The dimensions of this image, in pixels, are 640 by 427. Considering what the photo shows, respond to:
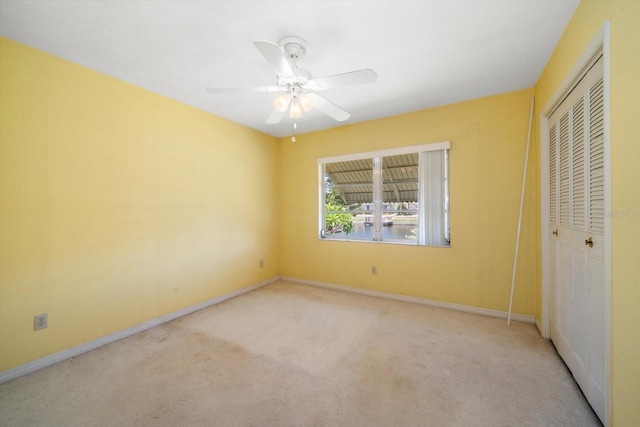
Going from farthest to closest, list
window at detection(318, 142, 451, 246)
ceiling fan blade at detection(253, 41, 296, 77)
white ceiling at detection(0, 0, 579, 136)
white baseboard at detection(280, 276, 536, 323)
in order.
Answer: window at detection(318, 142, 451, 246), white baseboard at detection(280, 276, 536, 323), white ceiling at detection(0, 0, 579, 136), ceiling fan blade at detection(253, 41, 296, 77)

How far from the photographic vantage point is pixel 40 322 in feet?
6.79

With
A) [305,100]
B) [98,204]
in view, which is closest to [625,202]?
[305,100]

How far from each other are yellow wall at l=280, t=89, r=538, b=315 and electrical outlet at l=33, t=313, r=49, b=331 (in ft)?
10.5

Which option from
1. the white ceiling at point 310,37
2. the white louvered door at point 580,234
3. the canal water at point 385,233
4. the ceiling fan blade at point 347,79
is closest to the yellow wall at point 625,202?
the white louvered door at point 580,234

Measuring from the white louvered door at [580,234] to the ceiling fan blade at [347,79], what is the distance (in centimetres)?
131

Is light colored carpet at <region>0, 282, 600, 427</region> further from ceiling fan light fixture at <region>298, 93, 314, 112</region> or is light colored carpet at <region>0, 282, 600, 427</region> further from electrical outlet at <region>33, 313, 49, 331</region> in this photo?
ceiling fan light fixture at <region>298, 93, 314, 112</region>

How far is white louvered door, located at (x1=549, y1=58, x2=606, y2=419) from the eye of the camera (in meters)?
1.49

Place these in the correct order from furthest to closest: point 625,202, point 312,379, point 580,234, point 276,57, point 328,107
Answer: point 328,107, point 312,379, point 580,234, point 276,57, point 625,202

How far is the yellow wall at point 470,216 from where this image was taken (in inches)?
111

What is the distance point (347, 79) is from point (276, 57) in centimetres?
50

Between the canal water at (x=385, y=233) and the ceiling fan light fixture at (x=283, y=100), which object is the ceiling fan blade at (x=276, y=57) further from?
the canal water at (x=385, y=233)

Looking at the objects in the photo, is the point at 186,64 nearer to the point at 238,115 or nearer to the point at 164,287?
the point at 238,115

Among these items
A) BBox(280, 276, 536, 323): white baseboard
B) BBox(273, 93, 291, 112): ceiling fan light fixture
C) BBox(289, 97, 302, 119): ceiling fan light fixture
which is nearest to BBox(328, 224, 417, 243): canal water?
BBox(280, 276, 536, 323): white baseboard

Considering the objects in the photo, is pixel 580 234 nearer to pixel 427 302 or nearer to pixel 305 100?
pixel 427 302
